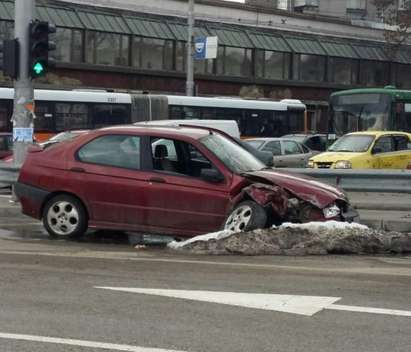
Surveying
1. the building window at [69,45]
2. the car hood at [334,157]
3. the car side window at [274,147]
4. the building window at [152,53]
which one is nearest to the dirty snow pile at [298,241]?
the car hood at [334,157]

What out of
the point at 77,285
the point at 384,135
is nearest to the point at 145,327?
the point at 77,285

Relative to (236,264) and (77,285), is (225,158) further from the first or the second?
(77,285)

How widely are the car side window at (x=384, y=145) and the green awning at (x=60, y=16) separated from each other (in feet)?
77.2

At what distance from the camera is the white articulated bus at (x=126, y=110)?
26.2 metres

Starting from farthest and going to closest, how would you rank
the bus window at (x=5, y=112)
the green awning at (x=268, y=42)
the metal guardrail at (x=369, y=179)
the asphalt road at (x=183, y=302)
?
the green awning at (x=268, y=42)
the bus window at (x=5, y=112)
the metal guardrail at (x=369, y=179)
the asphalt road at (x=183, y=302)

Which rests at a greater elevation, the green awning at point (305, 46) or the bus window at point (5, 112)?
the green awning at point (305, 46)

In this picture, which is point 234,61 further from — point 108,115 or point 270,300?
point 270,300

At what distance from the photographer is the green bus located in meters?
25.0

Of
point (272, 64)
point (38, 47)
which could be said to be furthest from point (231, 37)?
point (38, 47)

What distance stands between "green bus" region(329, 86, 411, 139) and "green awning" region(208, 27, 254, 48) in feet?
67.7

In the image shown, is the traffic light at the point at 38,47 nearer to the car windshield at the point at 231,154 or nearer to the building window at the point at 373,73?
the car windshield at the point at 231,154

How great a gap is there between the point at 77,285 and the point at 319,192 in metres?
3.85

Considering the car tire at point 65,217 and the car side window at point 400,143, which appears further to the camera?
the car side window at point 400,143

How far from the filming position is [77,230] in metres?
10.5
